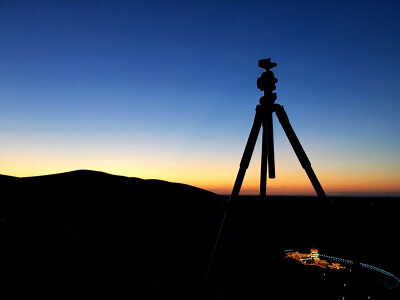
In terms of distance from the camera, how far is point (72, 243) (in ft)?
22.9

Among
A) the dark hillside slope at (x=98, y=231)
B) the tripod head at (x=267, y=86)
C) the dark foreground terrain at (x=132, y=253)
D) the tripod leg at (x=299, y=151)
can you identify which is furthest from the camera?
the dark hillside slope at (x=98, y=231)

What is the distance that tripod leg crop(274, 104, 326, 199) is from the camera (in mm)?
4137

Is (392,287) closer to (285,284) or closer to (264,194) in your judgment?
(285,284)

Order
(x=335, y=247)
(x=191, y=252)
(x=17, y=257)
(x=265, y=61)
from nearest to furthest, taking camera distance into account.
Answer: (x=265, y=61)
(x=17, y=257)
(x=191, y=252)
(x=335, y=247)

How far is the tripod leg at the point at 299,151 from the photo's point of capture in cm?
414

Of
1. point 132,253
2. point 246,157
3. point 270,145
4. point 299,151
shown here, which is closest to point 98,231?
point 132,253

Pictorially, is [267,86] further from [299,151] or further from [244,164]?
[244,164]

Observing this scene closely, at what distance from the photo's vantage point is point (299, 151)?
4164 mm

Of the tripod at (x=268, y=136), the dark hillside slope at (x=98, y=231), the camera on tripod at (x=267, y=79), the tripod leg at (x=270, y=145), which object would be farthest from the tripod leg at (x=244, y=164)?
the dark hillside slope at (x=98, y=231)

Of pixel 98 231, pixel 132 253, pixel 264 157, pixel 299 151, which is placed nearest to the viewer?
pixel 299 151

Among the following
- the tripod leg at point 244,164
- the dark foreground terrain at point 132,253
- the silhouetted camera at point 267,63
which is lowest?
the dark foreground terrain at point 132,253

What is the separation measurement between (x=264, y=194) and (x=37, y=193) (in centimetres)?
1107

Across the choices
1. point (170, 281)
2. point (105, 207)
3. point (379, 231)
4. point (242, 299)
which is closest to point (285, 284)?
point (242, 299)

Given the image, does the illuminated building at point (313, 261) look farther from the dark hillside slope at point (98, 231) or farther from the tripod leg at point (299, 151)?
the tripod leg at point (299, 151)
